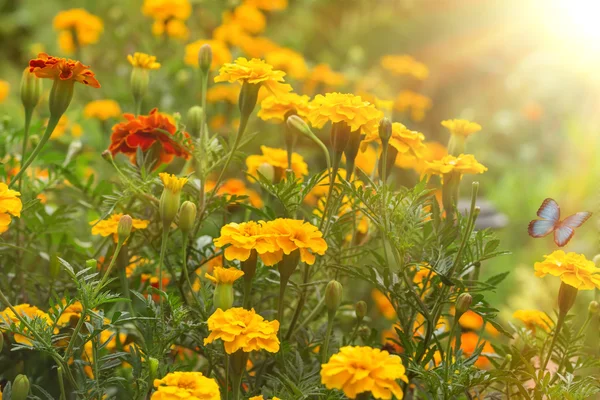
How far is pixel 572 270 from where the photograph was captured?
0.76 m

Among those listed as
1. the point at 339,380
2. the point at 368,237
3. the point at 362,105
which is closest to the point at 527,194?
the point at 368,237

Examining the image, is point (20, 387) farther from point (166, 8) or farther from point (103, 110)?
point (166, 8)

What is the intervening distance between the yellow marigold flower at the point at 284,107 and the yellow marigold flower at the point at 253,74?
0.05 meters

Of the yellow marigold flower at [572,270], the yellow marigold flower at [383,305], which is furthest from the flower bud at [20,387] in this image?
the yellow marigold flower at [383,305]

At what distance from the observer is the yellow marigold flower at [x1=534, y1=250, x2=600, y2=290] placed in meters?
0.74

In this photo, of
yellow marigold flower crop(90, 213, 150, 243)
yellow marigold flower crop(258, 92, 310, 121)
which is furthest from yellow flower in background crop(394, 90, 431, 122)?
yellow marigold flower crop(90, 213, 150, 243)

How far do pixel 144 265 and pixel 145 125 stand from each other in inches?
7.1

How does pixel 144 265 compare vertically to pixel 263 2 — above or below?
below

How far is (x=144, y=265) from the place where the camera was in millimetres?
938

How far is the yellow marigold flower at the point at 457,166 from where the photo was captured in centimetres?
80

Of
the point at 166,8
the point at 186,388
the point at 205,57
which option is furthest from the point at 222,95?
the point at 186,388

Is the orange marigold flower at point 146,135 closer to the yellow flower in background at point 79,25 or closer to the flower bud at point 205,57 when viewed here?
the flower bud at point 205,57

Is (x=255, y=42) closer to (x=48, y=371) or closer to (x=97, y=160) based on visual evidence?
(x=97, y=160)

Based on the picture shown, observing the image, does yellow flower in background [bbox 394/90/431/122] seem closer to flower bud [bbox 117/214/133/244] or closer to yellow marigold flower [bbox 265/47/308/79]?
yellow marigold flower [bbox 265/47/308/79]
